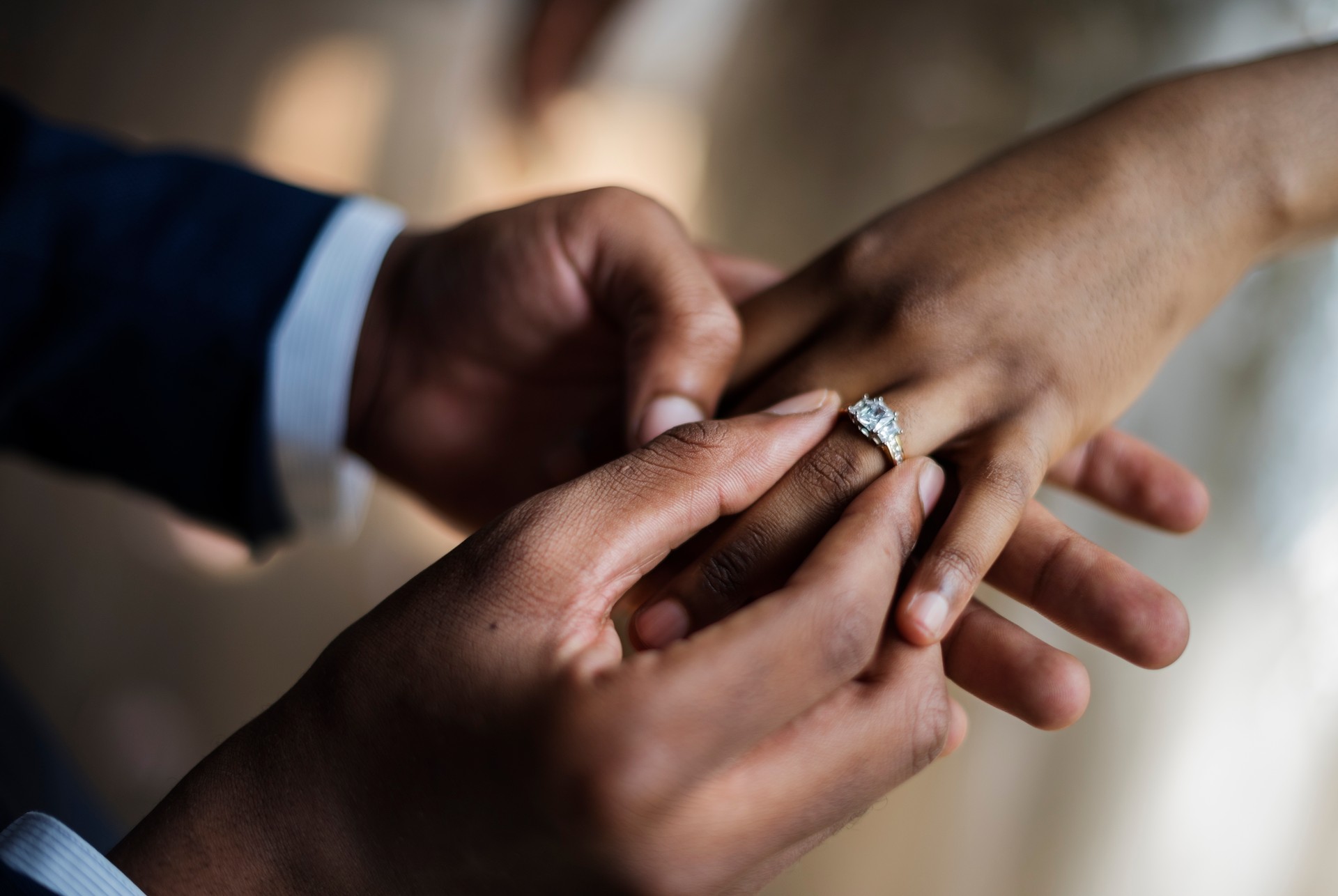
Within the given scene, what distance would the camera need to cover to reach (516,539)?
47cm

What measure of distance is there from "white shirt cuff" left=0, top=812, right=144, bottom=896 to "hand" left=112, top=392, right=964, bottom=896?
15 mm

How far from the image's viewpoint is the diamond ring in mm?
630

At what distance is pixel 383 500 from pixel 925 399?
1.44m

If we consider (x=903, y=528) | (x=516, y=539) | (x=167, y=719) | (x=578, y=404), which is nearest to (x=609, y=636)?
(x=516, y=539)

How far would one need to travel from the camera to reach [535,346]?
0.89 meters

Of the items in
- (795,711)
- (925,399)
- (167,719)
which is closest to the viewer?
(795,711)

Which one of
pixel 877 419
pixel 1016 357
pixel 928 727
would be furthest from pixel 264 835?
pixel 1016 357

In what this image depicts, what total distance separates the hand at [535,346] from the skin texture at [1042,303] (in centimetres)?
11

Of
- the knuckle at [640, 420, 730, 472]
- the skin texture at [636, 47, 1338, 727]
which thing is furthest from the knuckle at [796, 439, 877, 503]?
the knuckle at [640, 420, 730, 472]

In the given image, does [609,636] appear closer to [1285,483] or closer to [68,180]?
[68,180]

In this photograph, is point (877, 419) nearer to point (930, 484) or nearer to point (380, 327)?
point (930, 484)

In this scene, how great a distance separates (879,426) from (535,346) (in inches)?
15.6

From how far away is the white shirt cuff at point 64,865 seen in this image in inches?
17.6

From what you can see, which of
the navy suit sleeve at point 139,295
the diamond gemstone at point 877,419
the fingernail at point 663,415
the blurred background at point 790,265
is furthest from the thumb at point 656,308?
the blurred background at point 790,265
